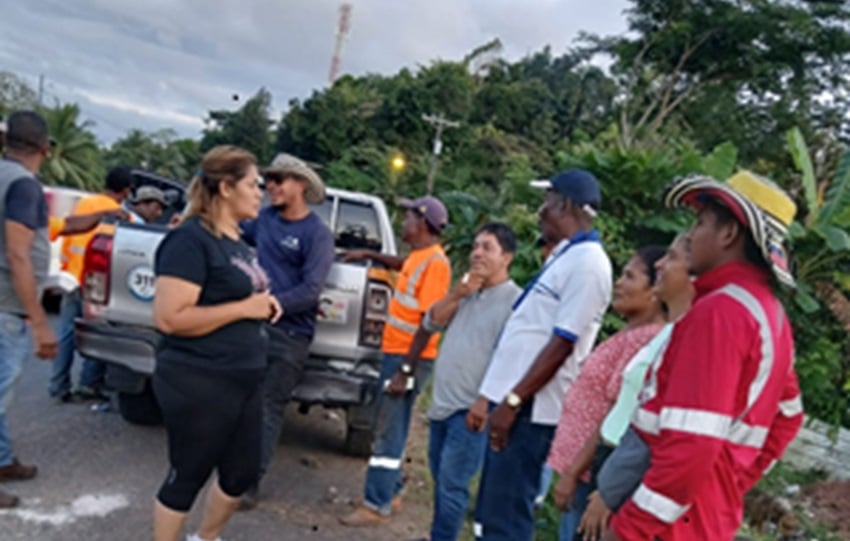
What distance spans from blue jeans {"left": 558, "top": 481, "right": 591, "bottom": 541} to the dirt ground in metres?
4.80

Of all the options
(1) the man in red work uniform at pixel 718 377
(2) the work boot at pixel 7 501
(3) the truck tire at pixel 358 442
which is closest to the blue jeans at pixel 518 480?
(1) the man in red work uniform at pixel 718 377

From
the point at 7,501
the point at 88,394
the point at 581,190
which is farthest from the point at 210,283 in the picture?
the point at 88,394

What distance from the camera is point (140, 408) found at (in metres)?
5.29

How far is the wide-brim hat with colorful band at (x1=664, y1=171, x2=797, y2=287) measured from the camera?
1.93 m

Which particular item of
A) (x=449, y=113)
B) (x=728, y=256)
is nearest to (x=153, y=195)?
(x=728, y=256)

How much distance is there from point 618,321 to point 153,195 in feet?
16.9

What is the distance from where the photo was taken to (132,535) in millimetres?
3691

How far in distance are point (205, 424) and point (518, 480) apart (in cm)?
136

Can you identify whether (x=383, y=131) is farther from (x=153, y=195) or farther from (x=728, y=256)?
(x=728, y=256)

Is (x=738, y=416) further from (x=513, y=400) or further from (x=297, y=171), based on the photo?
(x=297, y=171)

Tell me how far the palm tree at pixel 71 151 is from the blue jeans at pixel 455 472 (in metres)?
38.4

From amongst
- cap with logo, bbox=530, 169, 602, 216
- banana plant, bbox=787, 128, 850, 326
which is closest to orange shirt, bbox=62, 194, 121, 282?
cap with logo, bbox=530, 169, 602, 216

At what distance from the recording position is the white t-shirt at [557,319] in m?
3.01

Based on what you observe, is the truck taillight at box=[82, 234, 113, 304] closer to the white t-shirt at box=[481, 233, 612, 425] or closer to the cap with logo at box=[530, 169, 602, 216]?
the white t-shirt at box=[481, 233, 612, 425]
